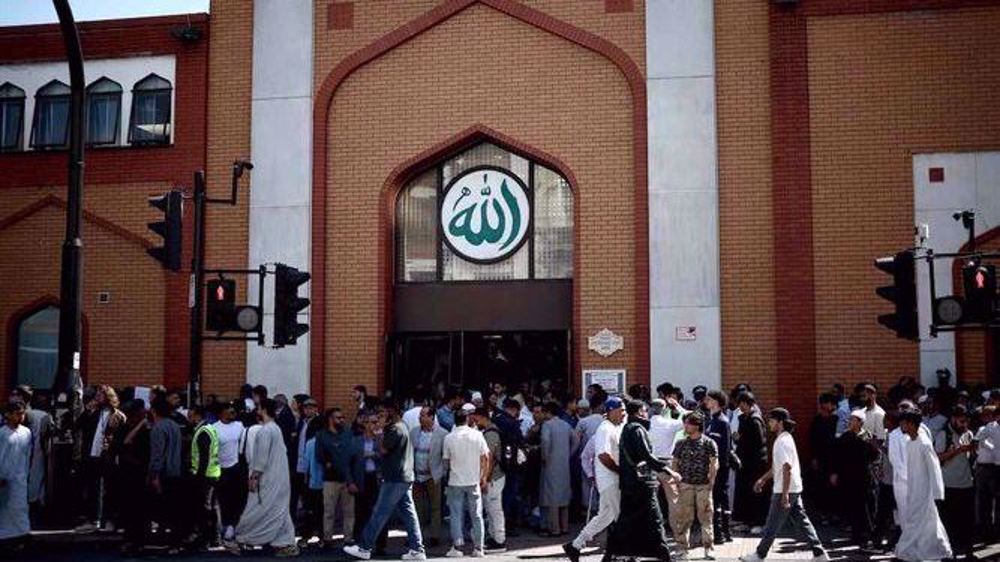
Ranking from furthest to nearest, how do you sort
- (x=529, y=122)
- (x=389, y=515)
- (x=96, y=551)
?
(x=529, y=122)
(x=96, y=551)
(x=389, y=515)

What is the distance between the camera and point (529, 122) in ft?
68.8

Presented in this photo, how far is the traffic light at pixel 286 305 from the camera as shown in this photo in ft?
53.6

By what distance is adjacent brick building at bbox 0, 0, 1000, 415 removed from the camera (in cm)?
1969

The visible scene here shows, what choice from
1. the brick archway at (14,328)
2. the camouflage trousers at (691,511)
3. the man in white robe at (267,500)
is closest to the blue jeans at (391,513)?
the man in white robe at (267,500)

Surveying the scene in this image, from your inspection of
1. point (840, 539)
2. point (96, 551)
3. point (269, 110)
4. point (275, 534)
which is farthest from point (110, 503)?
point (840, 539)

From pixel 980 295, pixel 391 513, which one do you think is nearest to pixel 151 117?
pixel 391 513

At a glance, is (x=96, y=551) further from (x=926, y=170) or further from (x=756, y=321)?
(x=926, y=170)

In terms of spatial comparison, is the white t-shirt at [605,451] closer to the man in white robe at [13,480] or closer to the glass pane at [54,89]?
the man in white robe at [13,480]

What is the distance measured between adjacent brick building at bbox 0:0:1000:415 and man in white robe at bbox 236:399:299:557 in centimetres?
562

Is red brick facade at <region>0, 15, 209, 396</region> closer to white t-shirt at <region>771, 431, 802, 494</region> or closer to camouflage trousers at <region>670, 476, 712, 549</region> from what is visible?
camouflage trousers at <region>670, 476, 712, 549</region>

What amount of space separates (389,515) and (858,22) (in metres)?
11.1

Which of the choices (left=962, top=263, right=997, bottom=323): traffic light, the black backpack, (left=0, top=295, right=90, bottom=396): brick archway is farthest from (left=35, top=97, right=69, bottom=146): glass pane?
(left=962, top=263, right=997, bottom=323): traffic light

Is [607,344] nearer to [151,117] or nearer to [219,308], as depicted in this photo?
[219,308]

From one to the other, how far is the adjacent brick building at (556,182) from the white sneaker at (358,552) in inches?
243
